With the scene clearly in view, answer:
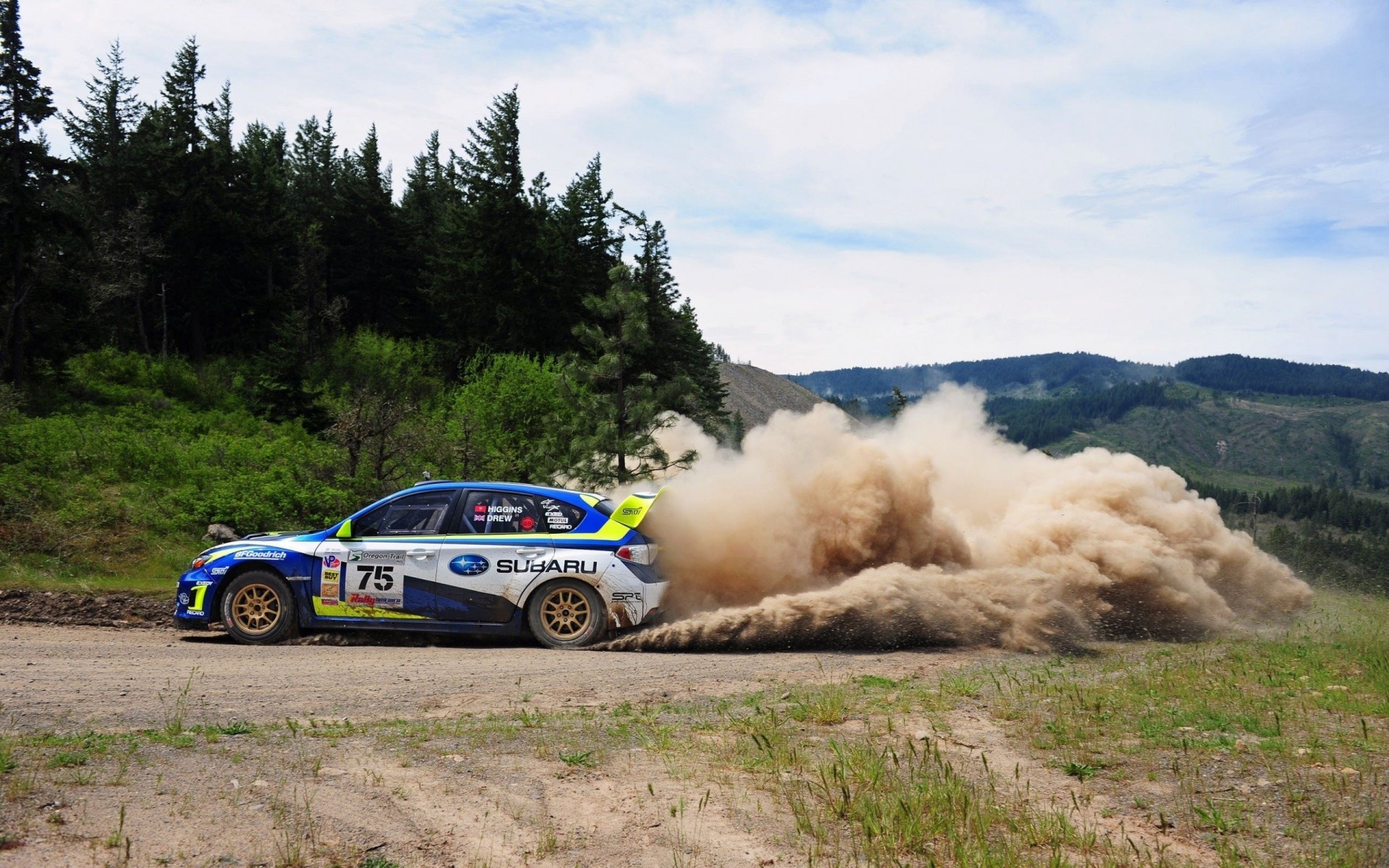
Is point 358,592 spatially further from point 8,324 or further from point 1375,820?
point 8,324

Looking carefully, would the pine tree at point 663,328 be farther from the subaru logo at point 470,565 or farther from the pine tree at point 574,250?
the subaru logo at point 470,565

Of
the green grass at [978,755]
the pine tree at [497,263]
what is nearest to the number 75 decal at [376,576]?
the green grass at [978,755]

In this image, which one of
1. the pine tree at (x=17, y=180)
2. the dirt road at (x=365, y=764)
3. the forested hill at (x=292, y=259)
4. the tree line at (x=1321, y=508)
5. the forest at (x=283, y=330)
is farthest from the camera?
the tree line at (x=1321, y=508)

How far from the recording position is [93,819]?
4.95 metres

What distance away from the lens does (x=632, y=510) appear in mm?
11195

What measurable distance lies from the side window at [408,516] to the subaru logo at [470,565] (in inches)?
17.9

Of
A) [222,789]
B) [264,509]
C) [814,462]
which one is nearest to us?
[222,789]

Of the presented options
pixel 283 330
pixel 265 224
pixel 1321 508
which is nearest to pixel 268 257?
pixel 265 224

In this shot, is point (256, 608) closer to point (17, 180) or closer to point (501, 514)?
point (501, 514)

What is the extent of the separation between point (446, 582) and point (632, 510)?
2215mm

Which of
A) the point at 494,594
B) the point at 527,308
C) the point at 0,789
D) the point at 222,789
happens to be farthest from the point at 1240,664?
the point at 527,308

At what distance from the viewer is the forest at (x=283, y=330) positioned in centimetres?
2055

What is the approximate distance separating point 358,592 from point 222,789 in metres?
5.56

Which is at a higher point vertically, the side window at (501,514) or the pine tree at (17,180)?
the pine tree at (17,180)
